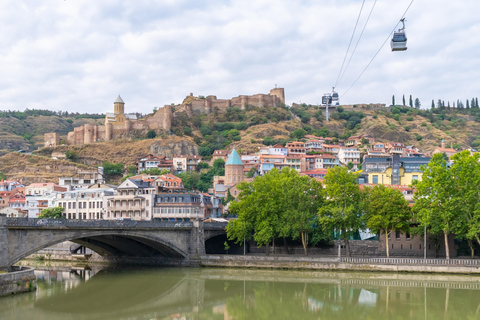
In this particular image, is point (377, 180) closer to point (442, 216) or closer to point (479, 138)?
point (442, 216)

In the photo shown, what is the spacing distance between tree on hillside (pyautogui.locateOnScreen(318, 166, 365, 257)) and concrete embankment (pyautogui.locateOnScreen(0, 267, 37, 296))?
20.6 m

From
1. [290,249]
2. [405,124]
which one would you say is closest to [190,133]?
[405,124]

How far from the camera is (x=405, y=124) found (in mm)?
137625

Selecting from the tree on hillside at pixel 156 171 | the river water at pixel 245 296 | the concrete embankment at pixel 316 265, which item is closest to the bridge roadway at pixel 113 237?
the concrete embankment at pixel 316 265

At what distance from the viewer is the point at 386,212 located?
42.6 metres

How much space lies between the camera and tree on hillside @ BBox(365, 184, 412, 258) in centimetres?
4216

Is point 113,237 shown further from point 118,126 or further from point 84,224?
point 118,126

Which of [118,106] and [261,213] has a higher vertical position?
[118,106]

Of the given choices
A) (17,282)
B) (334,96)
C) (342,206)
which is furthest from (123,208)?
(334,96)

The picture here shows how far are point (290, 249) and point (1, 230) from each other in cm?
2423

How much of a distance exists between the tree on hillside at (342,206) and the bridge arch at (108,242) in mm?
10919

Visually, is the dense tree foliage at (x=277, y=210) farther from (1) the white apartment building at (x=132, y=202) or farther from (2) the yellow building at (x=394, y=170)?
(2) the yellow building at (x=394, y=170)

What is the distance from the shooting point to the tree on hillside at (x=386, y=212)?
42.2m

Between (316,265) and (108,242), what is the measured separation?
49.7ft
